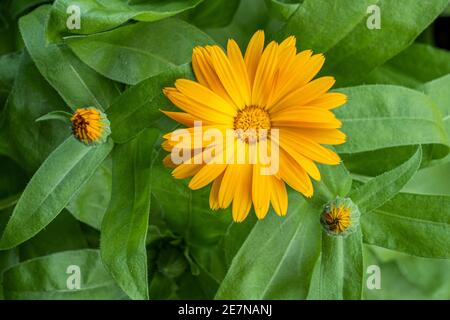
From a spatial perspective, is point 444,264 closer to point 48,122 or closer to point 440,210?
point 440,210

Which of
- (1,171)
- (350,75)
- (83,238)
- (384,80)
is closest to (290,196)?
(350,75)

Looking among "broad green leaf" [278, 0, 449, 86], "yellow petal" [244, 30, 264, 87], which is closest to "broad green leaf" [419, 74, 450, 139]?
"broad green leaf" [278, 0, 449, 86]

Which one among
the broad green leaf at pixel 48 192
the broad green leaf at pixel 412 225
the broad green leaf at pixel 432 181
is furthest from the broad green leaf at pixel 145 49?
the broad green leaf at pixel 432 181

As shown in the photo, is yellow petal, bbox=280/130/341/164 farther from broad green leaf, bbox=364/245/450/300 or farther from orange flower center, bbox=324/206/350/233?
broad green leaf, bbox=364/245/450/300

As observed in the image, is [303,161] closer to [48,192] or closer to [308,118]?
[308,118]

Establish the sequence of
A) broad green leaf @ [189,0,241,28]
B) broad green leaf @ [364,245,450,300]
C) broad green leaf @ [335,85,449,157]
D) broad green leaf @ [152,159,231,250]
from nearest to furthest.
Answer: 1. broad green leaf @ [335,85,449,157]
2. broad green leaf @ [152,159,231,250]
3. broad green leaf @ [189,0,241,28]
4. broad green leaf @ [364,245,450,300]

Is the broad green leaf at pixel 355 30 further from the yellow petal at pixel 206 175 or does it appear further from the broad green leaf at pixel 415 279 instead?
the broad green leaf at pixel 415 279

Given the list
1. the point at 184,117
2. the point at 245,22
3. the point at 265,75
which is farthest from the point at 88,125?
the point at 245,22
